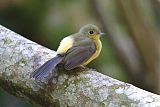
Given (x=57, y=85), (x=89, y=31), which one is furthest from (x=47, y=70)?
(x=89, y=31)

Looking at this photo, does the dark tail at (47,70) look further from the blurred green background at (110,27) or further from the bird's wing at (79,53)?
the blurred green background at (110,27)

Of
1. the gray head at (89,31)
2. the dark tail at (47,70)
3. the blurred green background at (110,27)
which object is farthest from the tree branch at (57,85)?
the blurred green background at (110,27)

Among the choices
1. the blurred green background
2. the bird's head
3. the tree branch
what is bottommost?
the blurred green background

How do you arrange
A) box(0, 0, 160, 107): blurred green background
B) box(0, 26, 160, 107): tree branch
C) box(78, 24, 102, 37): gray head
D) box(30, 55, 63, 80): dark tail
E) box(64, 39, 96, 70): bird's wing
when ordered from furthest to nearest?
box(0, 0, 160, 107): blurred green background
box(78, 24, 102, 37): gray head
box(64, 39, 96, 70): bird's wing
box(30, 55, 63, 80): dark tail
box(0, 26, 160, 107): tree branch

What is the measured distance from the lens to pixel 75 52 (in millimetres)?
3303

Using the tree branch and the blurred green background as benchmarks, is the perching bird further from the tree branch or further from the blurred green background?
the blurred green background

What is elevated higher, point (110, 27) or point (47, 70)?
point (47, 70)

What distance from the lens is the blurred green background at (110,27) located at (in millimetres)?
5754

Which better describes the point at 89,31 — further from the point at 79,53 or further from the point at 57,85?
the point at 57,85

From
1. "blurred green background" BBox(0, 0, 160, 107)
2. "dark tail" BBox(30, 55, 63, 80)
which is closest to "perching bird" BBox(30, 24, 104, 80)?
"dark tail" BBox(30, 55, 63, 80)

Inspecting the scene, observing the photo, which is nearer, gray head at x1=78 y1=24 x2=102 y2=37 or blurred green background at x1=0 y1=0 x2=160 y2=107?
gray head at x1=78 y1=24 x2=102 y2=37

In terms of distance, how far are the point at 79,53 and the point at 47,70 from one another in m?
0.41

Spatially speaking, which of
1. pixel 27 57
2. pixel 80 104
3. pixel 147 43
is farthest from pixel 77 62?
pixel 147 43

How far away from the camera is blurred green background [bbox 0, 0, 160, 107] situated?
227 inches
